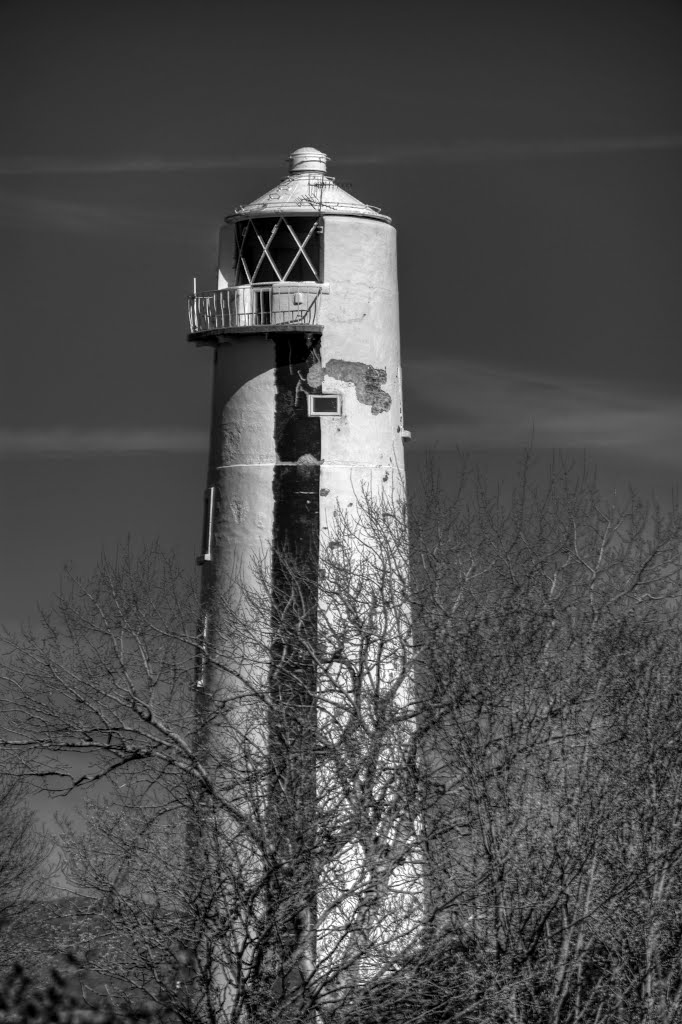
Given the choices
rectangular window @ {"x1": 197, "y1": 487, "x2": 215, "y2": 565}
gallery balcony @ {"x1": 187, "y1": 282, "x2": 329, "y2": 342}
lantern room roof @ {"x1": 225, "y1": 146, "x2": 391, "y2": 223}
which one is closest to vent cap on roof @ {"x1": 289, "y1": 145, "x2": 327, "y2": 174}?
lantern room roof @ {"x1": 225, "y1": 146, "x2": 391, "y2": 223}

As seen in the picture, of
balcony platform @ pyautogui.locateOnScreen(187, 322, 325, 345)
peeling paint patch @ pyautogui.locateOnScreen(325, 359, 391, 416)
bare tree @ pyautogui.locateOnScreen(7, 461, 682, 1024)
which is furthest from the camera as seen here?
peeling paint patch @ pyautogui.locateOnScreen(325, 359, 391, 416)

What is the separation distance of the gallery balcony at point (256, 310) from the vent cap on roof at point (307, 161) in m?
2.35

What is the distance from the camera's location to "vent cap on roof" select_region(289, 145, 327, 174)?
3192 centimetres

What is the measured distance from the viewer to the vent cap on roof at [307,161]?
31922 millimetres

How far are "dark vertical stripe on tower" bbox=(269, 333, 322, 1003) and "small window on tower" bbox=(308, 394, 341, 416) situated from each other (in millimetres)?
118

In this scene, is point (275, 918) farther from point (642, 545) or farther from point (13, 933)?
point (13, 933)

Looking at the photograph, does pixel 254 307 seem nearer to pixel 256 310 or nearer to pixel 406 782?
pixel 256 310

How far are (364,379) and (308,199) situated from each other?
316cm

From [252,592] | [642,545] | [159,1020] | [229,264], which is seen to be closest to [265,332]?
[229,264]

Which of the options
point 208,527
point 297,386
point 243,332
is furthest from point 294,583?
point 243,332

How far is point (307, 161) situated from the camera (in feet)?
105

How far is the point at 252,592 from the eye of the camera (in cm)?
3077

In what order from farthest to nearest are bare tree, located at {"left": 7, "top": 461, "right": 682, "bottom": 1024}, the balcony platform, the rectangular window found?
the rectangular window
the balcony platform
bare tree, located at {"left": 7, "top": 461, "right": 682, "bottom": 1024}

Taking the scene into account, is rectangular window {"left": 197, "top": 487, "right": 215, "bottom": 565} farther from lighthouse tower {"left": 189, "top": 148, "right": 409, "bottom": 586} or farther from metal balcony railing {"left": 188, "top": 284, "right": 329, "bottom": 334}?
metal balcony railing {"left": 188, "top": 284, "right": 329, "bottom": 334}
